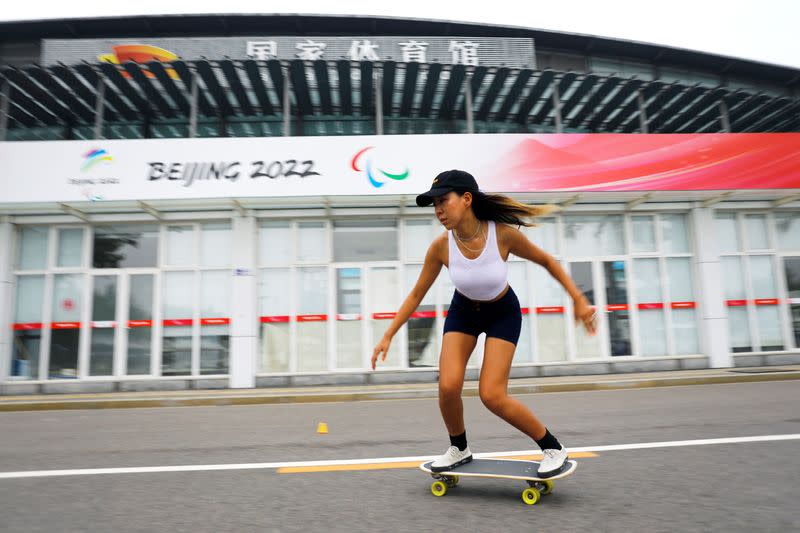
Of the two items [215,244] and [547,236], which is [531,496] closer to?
[547,236]

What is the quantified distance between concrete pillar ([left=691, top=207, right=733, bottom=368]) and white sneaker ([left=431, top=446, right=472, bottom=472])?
11.4 meters

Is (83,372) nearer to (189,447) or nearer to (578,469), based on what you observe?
(189,447)

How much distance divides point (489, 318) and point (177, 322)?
34.2 feet

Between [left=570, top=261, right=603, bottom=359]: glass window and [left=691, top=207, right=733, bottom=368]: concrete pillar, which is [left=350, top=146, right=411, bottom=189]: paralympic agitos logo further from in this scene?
[left=691, top=207, right=733, bottom=368]: concrete pillar

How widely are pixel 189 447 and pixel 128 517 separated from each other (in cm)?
210

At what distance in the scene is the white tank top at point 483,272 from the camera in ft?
9.69

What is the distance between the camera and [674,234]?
1241 cm

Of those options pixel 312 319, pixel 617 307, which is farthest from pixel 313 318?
pixel 617 307

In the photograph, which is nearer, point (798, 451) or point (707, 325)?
point (798, 451)

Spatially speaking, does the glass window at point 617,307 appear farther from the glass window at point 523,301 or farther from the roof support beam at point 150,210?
the roof support beam at point 150,210

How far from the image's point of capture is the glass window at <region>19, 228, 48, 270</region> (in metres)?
11.6

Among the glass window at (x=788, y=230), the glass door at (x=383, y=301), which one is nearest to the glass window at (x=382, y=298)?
the glass door at (x=383, y=301)

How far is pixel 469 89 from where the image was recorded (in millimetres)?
12641

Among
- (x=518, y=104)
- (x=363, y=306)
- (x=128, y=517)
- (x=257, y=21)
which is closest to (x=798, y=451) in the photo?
(x=128, y=517)
